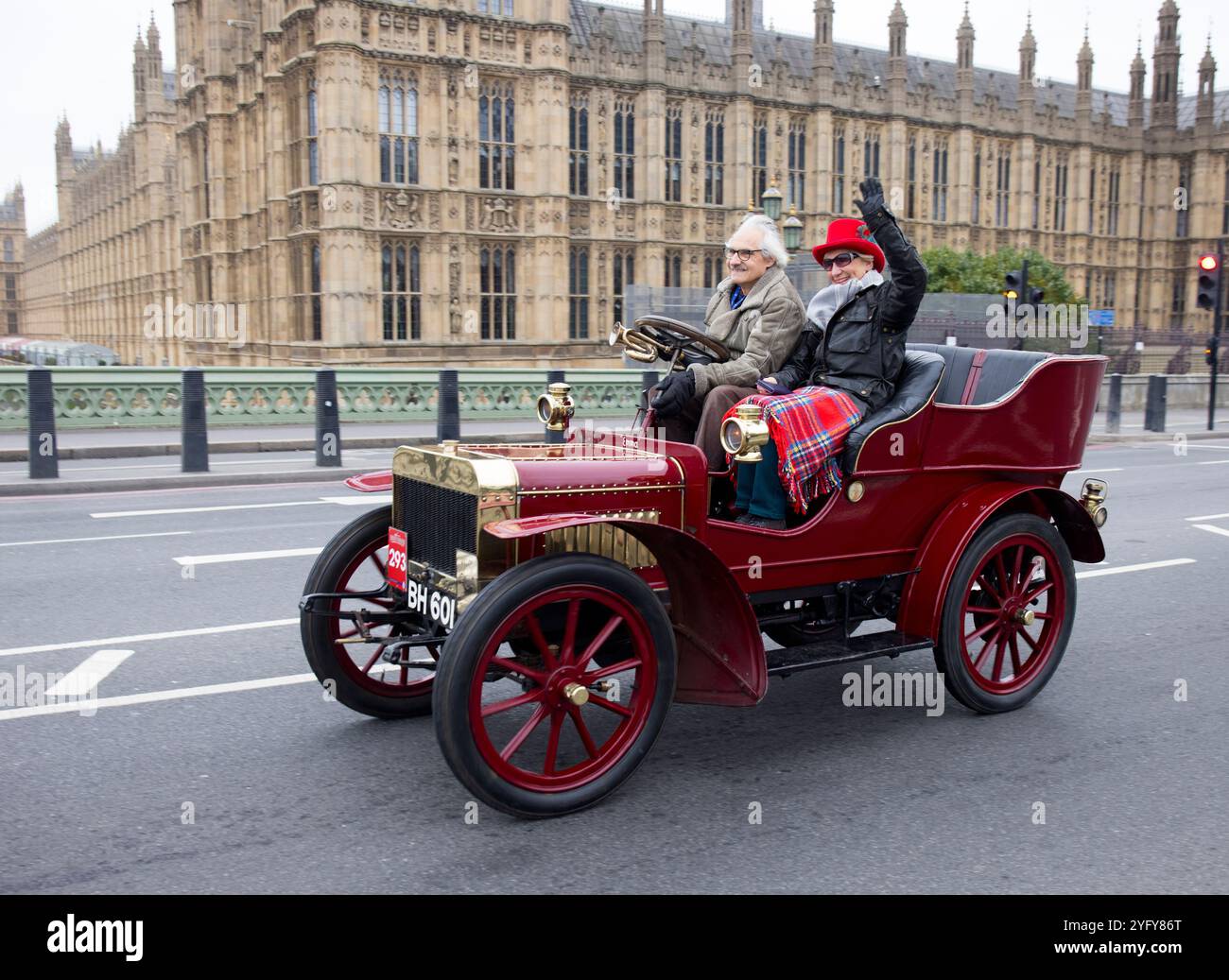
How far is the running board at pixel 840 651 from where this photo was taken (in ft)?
14.8

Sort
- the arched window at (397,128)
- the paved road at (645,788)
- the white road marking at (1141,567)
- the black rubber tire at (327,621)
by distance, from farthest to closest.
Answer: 1. the arched window at (397,128)
2. the white road marking at (1141,567)
3. the black rubber tire at (327,621)
4. the paved road at (645,788)

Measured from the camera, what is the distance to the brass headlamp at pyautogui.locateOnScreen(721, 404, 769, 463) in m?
4.12

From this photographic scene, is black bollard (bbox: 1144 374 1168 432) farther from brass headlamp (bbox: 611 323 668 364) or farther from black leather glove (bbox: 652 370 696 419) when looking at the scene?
black leather glove (bbox: 652 370 696 419)

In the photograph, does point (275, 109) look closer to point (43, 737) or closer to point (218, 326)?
point (218, 326)

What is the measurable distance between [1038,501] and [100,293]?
10093 centimetres

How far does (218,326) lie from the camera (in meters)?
44.6

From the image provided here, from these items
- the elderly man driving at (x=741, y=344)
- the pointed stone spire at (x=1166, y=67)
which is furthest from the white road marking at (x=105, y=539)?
the pointed stone spire at (x=1166, y=67)

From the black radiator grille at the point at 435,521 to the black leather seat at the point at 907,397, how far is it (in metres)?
1.68

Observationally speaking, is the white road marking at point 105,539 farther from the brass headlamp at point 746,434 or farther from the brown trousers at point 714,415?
the brass headlamp at point 746,434

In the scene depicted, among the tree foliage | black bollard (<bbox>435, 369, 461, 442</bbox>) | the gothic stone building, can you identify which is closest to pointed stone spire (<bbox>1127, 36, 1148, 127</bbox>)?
the gothic stone building

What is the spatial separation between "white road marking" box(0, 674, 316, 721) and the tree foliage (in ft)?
119

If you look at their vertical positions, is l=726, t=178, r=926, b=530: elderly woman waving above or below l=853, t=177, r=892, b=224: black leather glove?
below
